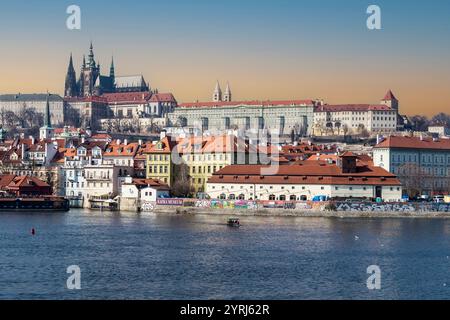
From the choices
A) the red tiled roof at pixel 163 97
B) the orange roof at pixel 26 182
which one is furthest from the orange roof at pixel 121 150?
the red tiled roof at pixel 163 97

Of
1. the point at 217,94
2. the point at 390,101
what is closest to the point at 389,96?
the point at 390,101

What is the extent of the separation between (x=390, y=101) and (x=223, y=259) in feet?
359

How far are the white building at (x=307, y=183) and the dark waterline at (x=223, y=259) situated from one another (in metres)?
7.30

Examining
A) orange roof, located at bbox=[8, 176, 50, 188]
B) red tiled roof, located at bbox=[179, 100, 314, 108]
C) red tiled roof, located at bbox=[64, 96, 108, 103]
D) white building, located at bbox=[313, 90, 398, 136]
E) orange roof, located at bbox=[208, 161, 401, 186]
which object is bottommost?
orange roof, located at bbox=[8, 176, 50, 188]

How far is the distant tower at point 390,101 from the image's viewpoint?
438 ft

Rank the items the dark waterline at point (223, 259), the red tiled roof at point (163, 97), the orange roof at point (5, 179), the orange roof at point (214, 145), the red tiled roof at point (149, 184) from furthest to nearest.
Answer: the red tiled roof at point (163, 97) < the orange roof at point (5, 179) < the orange roof at point (214, 145) < the red tiled roof at point (149, 184) < the dark waterline at point (223, 259)

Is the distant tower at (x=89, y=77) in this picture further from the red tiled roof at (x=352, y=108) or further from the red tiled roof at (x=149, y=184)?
the red tiled roof at (x=149, y=184)

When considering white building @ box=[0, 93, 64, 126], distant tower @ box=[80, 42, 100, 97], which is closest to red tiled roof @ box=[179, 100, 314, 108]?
white building @ box=[0, 93, 64, 126]

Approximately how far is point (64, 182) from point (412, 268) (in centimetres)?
3658

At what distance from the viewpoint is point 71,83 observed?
167500 mm

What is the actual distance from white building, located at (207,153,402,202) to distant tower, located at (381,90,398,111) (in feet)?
271

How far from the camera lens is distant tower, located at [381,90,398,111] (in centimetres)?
13350

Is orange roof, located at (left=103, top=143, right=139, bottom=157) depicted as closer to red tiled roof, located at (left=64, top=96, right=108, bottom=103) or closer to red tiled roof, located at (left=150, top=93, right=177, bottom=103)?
red tiled roof, located at (left=64, top=96, right=108, bottom=103)

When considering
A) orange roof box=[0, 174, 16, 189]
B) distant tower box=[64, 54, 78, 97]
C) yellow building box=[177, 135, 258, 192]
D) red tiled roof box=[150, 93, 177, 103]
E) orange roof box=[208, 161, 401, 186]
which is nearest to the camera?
orange roof box=[208, 161, 401, 186]
